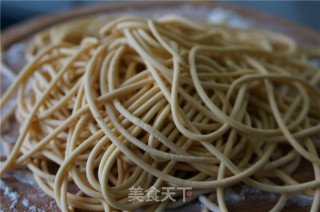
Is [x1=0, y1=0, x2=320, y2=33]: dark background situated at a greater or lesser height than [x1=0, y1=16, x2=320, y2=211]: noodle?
greater

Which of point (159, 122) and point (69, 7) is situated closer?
point (159, 122)

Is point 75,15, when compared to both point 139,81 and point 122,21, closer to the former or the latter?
point 122,21

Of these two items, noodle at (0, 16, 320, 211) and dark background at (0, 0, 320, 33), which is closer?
noodle at (0, 16, 320, 211)

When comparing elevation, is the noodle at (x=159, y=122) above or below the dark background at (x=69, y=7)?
below

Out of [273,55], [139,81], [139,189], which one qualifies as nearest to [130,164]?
[139,189]

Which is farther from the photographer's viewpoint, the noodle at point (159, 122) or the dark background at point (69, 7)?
the dark background at point (69, 7)
